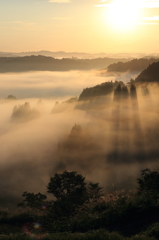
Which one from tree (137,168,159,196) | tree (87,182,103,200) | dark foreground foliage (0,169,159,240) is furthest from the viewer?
tree (87,182,103,200)

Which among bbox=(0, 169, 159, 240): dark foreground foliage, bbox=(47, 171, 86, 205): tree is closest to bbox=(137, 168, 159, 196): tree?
bbox=(0, 169, 159, 240): dark foreground foliage

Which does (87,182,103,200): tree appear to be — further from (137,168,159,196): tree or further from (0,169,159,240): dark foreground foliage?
(0,169,159,240): dark foreground foliage

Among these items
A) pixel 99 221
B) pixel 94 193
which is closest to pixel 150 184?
pixel 99 221

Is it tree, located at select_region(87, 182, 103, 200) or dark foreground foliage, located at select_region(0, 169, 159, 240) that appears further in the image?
tree, located at select_region(87, 182, 103, 200)

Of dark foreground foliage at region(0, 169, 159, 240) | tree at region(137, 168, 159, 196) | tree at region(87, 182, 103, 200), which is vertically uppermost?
tree at region(87, 182, 103, 200)

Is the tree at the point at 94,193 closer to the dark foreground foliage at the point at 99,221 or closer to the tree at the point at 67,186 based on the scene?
the tree at the point at 67,186

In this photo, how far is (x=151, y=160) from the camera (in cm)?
19662

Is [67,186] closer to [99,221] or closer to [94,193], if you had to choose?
[94,193]

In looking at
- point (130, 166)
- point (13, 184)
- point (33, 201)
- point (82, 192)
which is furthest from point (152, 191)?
point (130, 166)

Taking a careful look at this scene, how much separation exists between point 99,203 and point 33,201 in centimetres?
2986

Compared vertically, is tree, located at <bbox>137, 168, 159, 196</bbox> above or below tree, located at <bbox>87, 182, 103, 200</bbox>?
below

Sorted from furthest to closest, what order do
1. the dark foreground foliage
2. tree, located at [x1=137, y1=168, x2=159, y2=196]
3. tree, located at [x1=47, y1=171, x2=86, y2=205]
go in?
tree, located at [x1=47, y1=171, x2=86, y2=205]
tree, located at [x1=137, y1=168, x2=159, y2=196]
the dark foreground foliage

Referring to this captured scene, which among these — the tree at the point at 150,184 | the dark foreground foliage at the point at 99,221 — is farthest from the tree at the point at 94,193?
the dark foreground foliage at the point at 99,221

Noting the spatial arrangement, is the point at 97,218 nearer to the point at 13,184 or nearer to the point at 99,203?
the point at 99,203
